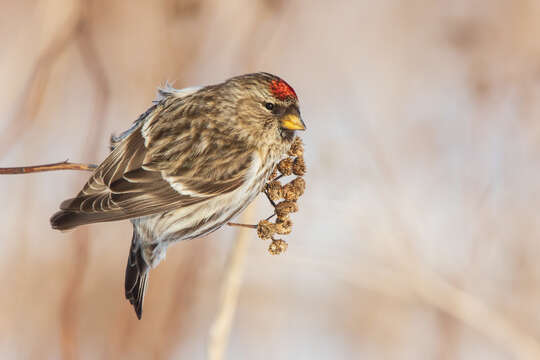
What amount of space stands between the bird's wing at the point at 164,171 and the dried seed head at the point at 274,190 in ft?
0.81

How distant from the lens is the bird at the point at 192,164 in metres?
2.00

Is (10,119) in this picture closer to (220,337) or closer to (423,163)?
(220,337)

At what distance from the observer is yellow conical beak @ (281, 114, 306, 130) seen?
2018mm

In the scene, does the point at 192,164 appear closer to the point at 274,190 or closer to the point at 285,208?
the point at 274,190

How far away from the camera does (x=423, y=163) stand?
3.82 metres

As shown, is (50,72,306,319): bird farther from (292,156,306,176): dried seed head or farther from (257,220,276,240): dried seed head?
(257,220,276,240): dried seed head

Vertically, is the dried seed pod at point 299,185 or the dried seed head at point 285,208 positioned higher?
the dried seed pod at point 299,185

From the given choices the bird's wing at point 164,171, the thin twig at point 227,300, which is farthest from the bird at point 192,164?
the thin twig at point 227,300

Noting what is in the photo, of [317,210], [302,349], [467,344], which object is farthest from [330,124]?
[467,344]

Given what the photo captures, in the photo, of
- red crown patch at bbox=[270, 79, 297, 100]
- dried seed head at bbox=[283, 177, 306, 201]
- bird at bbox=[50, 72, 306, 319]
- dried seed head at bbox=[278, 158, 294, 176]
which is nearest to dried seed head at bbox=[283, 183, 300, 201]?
dried seed head at bbox=[283, 177, 306, 201]

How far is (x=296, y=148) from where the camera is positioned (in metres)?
1.99

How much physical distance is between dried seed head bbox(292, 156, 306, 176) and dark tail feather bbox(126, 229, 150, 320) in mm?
720

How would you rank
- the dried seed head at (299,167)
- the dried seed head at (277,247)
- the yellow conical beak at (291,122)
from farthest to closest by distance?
the yellow conical beak at (291,122), the dried seed head at (299,167), the dried seed head at (277,247)

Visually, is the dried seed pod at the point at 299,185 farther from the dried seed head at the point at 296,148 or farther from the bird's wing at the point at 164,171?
the bird's wing at the point at 164,171
